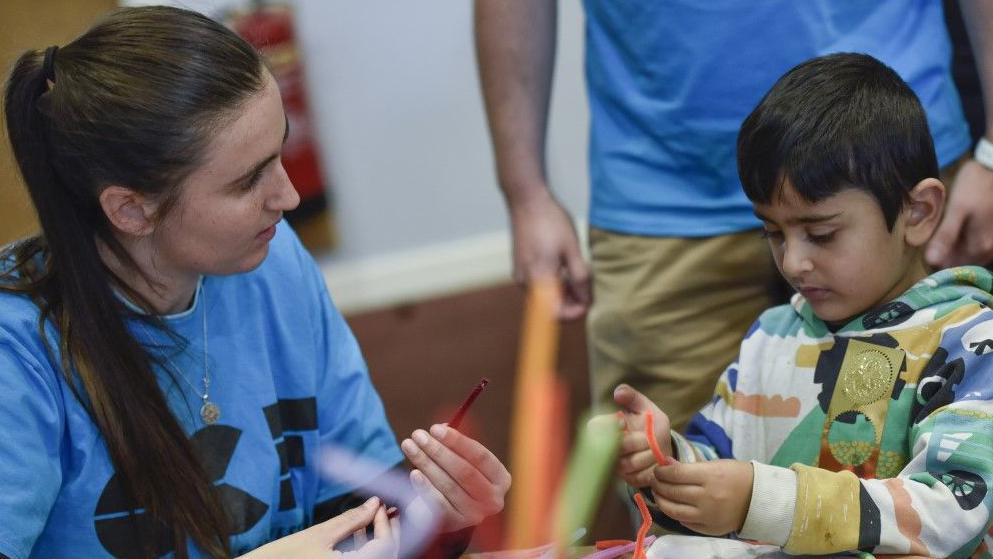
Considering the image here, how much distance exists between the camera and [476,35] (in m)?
1.68

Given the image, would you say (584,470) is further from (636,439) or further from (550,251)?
(550,251)

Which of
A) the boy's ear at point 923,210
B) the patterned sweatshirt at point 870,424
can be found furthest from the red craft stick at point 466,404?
the boy's ear at point 923,210

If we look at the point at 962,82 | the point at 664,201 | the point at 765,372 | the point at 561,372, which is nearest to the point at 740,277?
the point at 664,201

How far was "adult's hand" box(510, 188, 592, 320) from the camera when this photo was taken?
1.60 metres

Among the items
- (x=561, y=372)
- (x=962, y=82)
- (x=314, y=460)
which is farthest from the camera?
(x=561, y=372)

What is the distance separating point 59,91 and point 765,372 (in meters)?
0.79

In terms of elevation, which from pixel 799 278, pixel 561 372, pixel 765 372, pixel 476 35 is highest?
pixel 476 35

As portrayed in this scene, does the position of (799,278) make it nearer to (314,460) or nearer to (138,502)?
(314,460)

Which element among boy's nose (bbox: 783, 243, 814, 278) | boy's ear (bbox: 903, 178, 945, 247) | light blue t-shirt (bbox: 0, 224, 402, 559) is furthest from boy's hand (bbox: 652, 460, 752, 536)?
light blue t-shirt (bbox: 0, 224, 402, 559)

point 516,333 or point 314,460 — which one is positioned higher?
point 314,460

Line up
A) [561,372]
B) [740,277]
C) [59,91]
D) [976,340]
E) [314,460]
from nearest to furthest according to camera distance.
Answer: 1. [976,340]
2. [59,91]
3. [314,460]
4. [740,277]
5. [561,372]

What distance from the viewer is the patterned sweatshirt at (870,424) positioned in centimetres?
101

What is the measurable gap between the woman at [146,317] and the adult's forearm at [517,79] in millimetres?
489

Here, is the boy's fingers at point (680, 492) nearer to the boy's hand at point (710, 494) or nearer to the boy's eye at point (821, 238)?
the boy's hand at point (710, 494)
